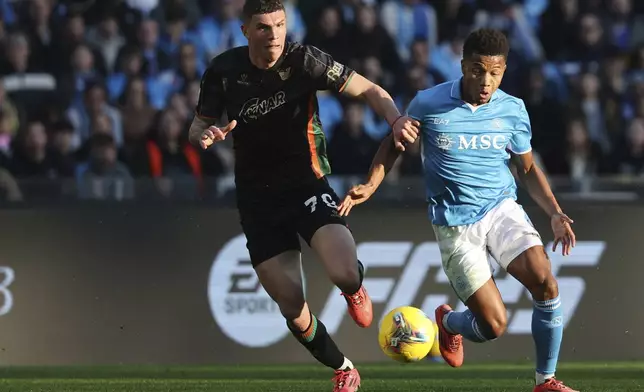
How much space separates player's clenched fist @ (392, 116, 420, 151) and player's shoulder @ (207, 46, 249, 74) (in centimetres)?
120

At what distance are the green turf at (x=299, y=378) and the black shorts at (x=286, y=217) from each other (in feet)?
4.10

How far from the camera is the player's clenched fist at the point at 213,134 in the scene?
7117 mm

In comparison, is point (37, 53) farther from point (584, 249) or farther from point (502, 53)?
point (502, 53)

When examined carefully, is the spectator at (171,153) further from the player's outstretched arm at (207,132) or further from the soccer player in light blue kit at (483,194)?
the soccer player in light blue kit at (483,194)

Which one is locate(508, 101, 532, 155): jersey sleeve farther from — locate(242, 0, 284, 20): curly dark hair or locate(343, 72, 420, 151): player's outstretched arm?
locate(242, 0, 284, 20): curly dark hair

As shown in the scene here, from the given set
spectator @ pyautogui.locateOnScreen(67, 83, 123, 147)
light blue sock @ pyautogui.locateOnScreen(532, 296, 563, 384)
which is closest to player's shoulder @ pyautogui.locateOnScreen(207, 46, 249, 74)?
light blue sock @ pyautogui.locateOnScreen(532, 296, 563, 384)

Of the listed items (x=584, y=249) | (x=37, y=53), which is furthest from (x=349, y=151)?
(x=37, y=53)

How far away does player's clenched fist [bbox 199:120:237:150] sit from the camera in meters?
7.12

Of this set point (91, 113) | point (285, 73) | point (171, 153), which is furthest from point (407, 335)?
point (91, 113)

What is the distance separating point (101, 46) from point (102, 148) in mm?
1936

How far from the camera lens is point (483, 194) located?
7.75 metres

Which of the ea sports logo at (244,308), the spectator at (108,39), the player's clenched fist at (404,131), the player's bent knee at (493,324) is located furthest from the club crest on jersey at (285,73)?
the spectator at (108,39)

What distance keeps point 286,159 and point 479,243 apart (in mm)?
1338

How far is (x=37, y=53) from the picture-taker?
44.3ft
